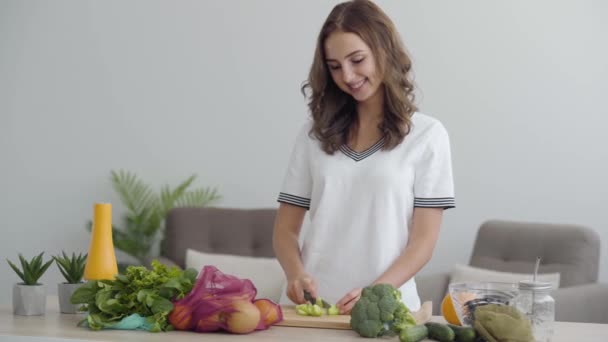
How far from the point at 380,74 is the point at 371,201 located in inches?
14.5

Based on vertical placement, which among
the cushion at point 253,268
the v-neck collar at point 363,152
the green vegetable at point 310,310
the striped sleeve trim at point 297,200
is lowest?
the cushion at point 253,268

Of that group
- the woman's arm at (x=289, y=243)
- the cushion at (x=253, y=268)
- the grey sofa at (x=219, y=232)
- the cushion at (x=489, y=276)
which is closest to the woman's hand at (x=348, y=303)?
the woman's arm at (x=289, y=243)

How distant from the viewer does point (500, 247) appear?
15.3ft

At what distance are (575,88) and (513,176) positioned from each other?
587 millimetres

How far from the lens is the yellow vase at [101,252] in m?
2.39

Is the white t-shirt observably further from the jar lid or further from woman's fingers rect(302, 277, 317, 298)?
the jar lid

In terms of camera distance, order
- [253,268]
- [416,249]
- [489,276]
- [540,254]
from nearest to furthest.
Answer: [416,249], [489,276], [540,254], [253,268]

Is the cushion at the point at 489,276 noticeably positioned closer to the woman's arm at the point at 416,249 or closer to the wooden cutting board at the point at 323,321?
the woman's arm at the point at 416,249

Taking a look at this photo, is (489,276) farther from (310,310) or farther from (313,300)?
(310,310)

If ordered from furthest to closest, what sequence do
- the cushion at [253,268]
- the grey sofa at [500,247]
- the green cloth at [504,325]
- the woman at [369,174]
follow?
the cushion at [253,268]
the grey sofa at [500,247]
the woman at [369,174]
the green cloth at [504,325]

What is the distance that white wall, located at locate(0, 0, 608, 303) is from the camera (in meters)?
4.94

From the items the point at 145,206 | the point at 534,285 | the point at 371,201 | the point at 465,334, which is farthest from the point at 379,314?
the point at 145,206

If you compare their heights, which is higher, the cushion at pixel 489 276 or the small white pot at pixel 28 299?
the small white pot at pixel 28 299

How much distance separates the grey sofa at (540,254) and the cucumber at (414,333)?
7.77ft
